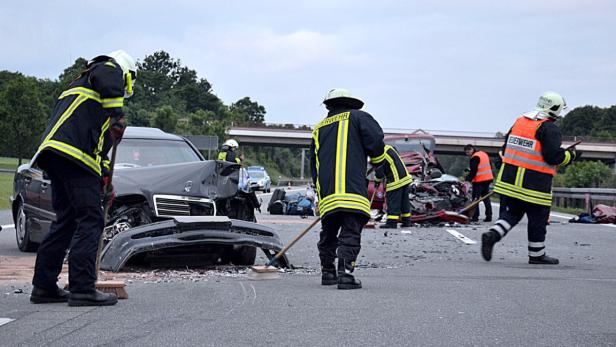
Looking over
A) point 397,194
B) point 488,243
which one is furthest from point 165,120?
point 488,243

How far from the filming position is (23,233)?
448 inches

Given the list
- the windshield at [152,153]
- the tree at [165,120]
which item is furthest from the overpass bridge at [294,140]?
the windshield at [152,153]

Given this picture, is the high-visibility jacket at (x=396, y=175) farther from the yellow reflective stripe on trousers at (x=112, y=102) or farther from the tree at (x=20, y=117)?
the tree at (x=20, y=117)

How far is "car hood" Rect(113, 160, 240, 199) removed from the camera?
923 cm

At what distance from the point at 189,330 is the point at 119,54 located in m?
2.36

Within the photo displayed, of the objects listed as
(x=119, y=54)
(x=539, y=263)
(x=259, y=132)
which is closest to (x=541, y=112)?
(x=539, y=263)

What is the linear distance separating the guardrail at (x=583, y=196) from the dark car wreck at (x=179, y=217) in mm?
16433

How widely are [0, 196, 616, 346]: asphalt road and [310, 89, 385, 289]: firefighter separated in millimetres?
364

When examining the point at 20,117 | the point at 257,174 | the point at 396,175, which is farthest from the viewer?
the point at 257,174

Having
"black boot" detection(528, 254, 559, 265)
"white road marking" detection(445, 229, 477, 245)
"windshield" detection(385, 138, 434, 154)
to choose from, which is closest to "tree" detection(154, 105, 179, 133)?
"windshield" detection(385, 138, 434, 154)

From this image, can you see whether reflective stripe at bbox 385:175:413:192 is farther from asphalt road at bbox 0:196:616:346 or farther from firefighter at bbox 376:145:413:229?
asphalt road at bbox 0:196:616:346

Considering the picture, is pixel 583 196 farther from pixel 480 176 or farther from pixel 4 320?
pixel 4 320

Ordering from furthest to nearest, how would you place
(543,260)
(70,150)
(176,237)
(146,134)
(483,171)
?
(483,171) → (146,134) → (543,260) → (176,237) → (70,150)

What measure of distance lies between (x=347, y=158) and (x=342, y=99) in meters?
0.55
